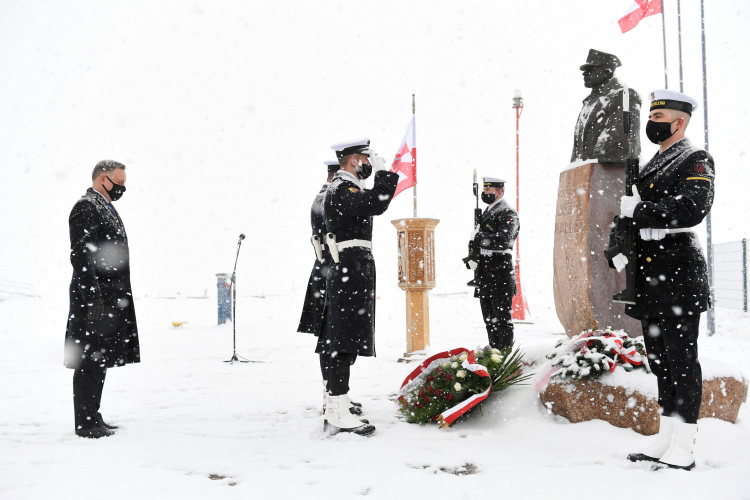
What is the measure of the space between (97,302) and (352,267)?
167 centimetres

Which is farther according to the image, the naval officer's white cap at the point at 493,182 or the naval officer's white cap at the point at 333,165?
the naval officer's white cap at the point at 493,182

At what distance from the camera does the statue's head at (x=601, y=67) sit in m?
4.75

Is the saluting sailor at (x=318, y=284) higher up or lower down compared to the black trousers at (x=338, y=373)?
higher up

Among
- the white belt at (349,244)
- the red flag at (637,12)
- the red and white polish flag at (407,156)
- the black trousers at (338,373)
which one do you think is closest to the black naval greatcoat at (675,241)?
the white belt at (349,244)

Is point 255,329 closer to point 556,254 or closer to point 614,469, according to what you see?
point 556,254

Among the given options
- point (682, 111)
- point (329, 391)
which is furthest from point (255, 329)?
point (682, 111)

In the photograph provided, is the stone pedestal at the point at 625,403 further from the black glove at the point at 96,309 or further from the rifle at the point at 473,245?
the black glove at the point at 96,309

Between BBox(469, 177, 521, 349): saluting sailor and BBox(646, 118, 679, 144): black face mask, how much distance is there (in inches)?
96.9

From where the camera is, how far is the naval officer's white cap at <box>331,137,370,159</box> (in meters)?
3.54

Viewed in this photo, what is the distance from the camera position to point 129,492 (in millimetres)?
2361

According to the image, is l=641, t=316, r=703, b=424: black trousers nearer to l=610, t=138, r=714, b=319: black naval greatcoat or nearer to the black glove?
l=610, t=138, r=714, b=319: black naval greatcoat

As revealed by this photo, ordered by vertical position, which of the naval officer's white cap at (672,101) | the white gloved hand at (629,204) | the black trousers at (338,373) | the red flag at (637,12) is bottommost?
the black trousers at (338,373)

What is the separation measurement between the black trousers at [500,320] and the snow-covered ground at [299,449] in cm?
83

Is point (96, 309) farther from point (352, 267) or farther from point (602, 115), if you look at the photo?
point (602, 115)
